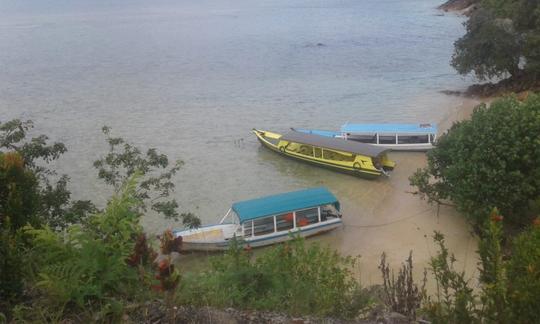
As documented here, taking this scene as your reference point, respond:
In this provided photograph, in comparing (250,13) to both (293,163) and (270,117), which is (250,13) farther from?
(293,163)

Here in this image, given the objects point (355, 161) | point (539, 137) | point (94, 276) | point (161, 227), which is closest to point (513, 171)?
point (539, 137)

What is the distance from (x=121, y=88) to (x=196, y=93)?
601cm

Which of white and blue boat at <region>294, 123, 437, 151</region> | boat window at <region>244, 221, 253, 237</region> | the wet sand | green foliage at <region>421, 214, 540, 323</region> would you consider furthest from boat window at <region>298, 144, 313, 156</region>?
green foliage at <region>421, 214, 540, 323</region>

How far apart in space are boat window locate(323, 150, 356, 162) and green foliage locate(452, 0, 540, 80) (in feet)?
42.4

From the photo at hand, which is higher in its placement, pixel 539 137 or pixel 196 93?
pixel 196 93

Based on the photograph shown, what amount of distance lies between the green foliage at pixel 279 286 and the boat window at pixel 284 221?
7.33 metres

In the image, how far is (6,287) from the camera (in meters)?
4.84

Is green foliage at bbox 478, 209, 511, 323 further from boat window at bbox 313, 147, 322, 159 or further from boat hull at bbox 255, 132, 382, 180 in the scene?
boat window at bbox 313, 147, 322, 159

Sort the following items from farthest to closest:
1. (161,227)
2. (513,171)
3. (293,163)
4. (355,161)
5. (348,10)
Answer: (348,10)
(293,163)
(355,161)
(161,227)
(513,171)

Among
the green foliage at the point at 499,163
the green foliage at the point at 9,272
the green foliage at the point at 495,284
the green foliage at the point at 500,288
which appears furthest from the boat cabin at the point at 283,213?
the green foliage at the point at 495,284

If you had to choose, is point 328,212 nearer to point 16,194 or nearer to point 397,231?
point 397,231

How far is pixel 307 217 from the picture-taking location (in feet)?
50.2

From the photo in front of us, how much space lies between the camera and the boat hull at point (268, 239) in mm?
14156

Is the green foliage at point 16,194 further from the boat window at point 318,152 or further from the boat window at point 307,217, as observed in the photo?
the boat window at point 318,152
